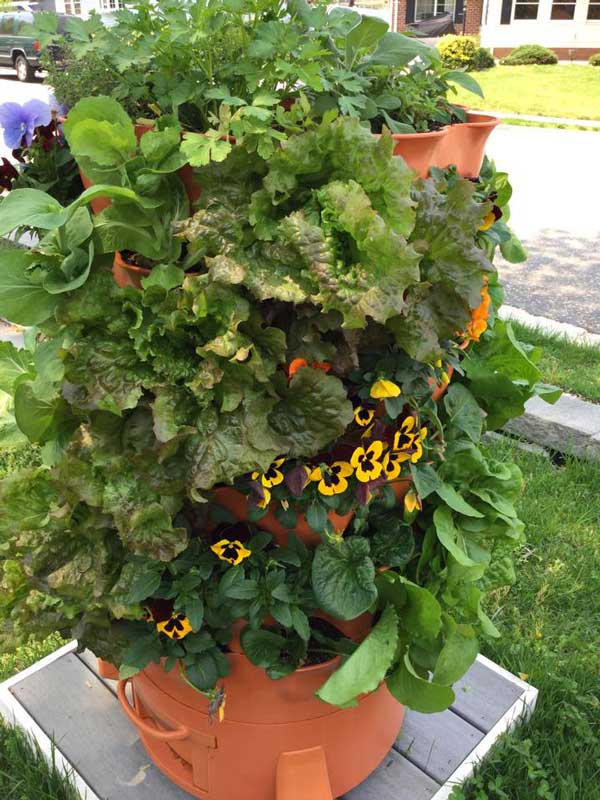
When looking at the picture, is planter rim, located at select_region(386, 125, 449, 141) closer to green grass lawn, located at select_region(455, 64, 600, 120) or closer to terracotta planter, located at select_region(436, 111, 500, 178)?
terracotta planter, located at select_region(436, 111, 500, 178)

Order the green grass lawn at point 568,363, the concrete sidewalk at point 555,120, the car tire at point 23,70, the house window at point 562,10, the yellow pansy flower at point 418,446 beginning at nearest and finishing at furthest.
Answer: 1. the yellow pansy flower at point 418,446
2. the green grass lawn at point 568,363
3. the concrete sidewalk at point 555,120
4. the car tire at point 23,70
5. the house window at point 562,10

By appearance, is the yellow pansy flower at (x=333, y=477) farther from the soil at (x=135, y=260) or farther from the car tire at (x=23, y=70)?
the car tire at (x=23, y=70)

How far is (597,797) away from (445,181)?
152 cm

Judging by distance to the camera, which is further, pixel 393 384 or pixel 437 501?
pixel 437 501

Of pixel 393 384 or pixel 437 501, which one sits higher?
pixel 393 384

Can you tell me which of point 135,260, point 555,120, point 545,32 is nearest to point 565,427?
point 135,260

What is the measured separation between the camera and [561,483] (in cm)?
306

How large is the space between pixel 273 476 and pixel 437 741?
1.06 m

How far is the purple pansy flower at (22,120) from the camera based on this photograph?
1553 millimetres

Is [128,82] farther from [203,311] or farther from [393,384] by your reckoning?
[393,384]

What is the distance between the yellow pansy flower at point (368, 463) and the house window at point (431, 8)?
29997 mm

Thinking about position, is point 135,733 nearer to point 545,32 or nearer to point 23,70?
point 23,70

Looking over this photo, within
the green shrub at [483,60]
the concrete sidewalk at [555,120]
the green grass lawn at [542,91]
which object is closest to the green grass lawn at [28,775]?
the concrete sidewalk at [555,120]

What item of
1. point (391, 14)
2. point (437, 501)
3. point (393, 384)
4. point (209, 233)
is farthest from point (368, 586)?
point (391, 14)
